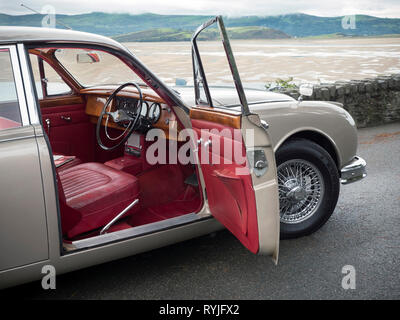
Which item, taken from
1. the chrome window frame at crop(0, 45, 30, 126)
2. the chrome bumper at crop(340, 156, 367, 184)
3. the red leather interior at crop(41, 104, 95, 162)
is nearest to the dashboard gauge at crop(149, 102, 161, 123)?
the red leather interior at crop(41, 104, 95, 162)

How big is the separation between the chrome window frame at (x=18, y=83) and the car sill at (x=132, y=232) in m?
0.81

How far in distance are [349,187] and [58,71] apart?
11.1 ft

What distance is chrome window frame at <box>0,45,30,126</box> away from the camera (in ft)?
8.03

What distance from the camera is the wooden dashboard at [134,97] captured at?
11.1 feet

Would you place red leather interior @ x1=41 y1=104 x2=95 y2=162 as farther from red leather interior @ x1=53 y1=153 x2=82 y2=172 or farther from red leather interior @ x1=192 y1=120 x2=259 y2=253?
red leather interior @ x1=192 y1=120 x2=259 y2=253

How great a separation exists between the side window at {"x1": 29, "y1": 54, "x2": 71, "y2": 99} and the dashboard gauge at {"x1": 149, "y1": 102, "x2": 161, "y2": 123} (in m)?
1.24

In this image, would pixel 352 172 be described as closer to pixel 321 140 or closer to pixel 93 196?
pixel 321 140

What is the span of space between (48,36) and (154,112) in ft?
3.81

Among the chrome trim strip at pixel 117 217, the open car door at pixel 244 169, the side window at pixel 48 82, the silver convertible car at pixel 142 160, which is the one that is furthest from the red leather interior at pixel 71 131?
the open car door at pixel 244 169

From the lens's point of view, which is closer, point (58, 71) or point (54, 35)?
point (54, 35)

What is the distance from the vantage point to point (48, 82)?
4.27m

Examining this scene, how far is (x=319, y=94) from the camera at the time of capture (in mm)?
7656
